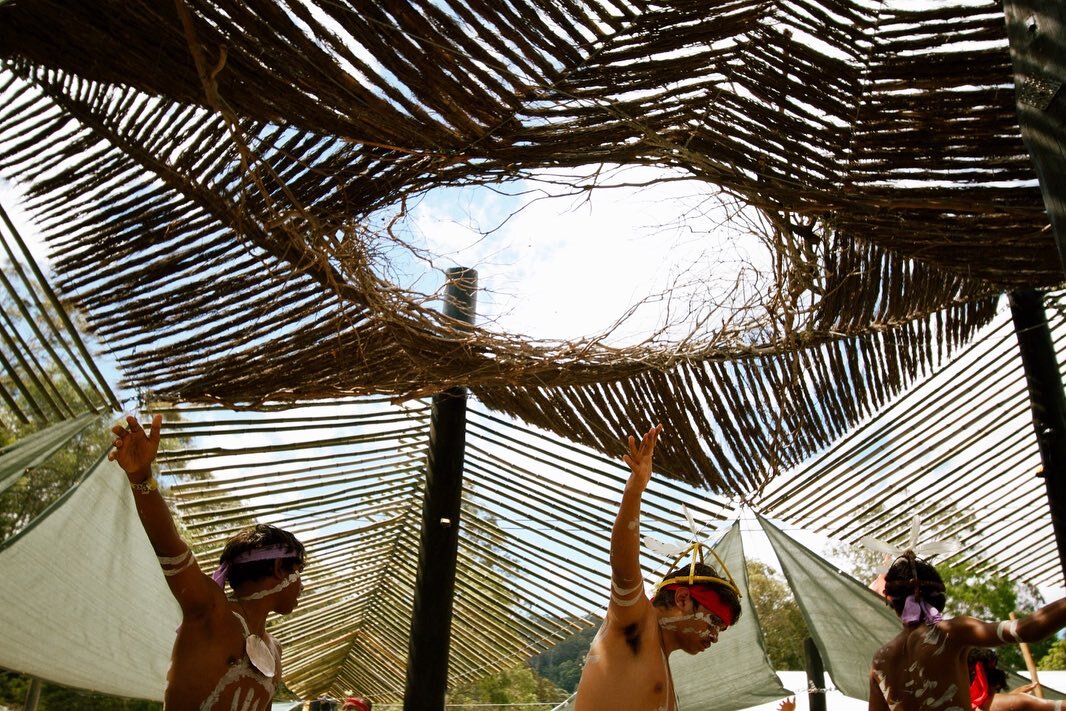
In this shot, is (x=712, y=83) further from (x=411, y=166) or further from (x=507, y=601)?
(x=507, y=601)

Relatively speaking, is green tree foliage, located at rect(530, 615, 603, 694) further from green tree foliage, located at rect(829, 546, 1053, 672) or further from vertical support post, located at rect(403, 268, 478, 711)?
green tree foliage, located at rect(829, 546, 1053, 672)

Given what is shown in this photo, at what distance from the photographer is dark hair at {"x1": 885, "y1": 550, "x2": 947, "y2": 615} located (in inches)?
110

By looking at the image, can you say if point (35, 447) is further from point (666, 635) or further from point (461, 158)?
point (666, 635)

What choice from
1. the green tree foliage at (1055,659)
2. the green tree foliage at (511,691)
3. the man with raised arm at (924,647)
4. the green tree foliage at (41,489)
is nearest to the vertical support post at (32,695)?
the man with raised arm at (924,647)

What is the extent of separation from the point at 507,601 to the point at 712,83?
12.4ft

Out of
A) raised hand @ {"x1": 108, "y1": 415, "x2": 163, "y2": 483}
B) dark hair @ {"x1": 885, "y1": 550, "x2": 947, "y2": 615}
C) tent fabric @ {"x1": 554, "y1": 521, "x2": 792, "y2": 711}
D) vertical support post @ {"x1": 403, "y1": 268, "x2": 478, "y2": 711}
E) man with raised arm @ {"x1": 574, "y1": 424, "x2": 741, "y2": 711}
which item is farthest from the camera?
tent fabric @ {"x1": 554, "y1": 521, "x2": 792, "y2": 711}

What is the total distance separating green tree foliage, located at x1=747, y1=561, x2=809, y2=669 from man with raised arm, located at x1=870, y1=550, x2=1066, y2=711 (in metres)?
3.90

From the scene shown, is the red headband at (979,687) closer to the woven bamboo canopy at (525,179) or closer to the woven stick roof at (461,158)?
the woven bamboo canopy at (525,179)

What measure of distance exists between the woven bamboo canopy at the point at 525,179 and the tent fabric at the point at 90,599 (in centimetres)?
54

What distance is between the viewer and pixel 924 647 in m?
2.69

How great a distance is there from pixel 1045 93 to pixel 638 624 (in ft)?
4.57

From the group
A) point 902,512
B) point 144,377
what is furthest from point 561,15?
point 902,512

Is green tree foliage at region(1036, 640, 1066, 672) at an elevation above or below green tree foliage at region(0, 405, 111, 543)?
below

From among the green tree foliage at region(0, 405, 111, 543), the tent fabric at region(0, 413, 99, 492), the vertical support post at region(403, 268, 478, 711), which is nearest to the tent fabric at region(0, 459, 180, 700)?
the tent fabric at region(0, 413, 99, 492)
